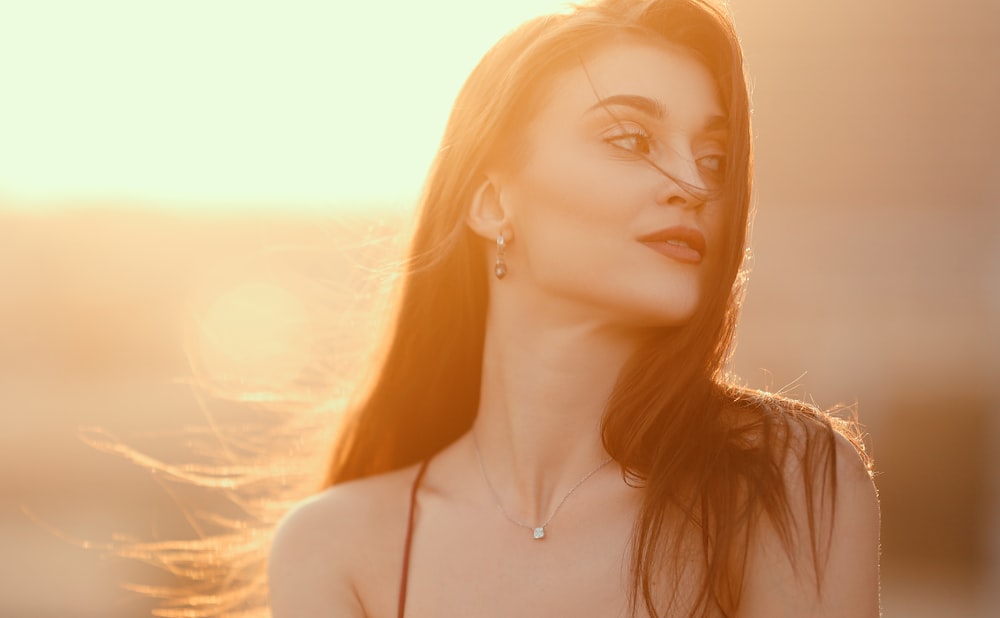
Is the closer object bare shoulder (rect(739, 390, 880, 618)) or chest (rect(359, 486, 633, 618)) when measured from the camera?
bare shoulder (rect(739, 390, 880, 618))

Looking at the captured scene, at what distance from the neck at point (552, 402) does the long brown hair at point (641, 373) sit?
3.2 inches

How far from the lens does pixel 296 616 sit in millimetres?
3002

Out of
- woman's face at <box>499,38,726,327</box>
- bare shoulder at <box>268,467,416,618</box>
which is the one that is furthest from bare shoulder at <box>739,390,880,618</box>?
bare shoulder at <box>268,467,416,618</box>

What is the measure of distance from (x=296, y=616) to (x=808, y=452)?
132 cm

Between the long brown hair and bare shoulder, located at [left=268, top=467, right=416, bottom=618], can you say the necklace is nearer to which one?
the long brown hair

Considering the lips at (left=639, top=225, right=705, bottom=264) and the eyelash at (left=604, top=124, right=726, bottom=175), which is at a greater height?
the eyelash at (left=604, top=124, right=726, bottom=175)

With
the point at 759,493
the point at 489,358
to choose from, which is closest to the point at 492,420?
the point at 489,358

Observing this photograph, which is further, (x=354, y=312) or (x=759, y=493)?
(x=354, y=312)

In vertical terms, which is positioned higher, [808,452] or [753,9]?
[753,9]

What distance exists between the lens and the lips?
2715mm

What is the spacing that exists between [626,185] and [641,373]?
0.45m

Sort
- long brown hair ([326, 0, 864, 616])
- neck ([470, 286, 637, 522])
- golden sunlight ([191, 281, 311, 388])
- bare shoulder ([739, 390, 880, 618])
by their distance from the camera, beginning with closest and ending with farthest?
bare shoulder ([739, 390, 880, 618]) < long brown hair ([326, 0, 864, 616]) < neck ([470, 286, 637, 522]) < golden sunlight ([191, 281, 311, 388])

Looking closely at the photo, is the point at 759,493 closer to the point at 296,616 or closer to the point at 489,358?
the point at 489,358

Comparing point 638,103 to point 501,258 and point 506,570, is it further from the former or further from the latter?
point 506,570
